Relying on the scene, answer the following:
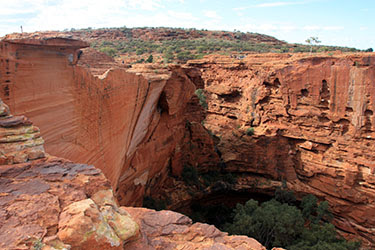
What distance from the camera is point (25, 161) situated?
361 centimetres

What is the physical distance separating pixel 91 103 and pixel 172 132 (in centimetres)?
709

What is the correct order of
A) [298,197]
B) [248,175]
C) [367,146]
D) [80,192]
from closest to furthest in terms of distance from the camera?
[80,192]
[367,146]
[298,197]
[248,175]

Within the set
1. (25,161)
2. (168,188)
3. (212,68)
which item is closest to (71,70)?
(25,161)

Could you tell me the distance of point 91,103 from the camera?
6957mm

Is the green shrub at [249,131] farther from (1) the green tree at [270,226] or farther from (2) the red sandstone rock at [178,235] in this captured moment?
(2) the red sandstone rock at [178,235]

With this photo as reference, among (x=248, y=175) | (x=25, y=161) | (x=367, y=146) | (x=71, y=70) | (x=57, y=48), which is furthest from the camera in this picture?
(x=248, y=175)

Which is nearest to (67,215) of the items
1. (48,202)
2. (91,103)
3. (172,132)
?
(48,202)

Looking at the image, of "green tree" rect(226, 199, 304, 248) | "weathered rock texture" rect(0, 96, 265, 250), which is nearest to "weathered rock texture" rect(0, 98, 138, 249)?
"weathered rock texture" rect(0, 96, 265, 250)

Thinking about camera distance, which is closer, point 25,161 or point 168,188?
point 25,161

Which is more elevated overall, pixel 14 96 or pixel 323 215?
pixel 14 96

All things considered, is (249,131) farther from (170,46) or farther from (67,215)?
(170,46)

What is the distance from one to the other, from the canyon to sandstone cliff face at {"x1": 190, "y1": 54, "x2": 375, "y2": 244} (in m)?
0.05

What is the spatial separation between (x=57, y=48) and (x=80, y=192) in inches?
148

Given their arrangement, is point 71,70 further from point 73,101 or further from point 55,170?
point 55,170
